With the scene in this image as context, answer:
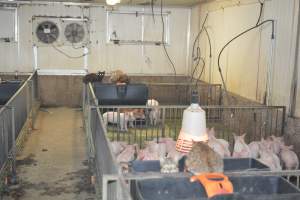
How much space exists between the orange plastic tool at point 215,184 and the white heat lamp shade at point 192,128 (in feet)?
1.42

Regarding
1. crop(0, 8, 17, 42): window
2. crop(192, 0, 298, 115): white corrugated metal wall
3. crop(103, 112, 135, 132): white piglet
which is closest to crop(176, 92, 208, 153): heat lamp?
crop(192, 0, 298, 115): white corrugated metal wall

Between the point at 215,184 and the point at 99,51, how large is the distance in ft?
26.6

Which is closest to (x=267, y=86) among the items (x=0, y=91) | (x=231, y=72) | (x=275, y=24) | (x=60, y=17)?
(x=275, y=24)

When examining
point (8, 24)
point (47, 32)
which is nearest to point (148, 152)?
point (47, 32)

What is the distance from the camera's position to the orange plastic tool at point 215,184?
189 centimetres

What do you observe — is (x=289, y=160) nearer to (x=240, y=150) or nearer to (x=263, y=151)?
(x=263, y=151)

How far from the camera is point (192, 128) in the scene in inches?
94.8

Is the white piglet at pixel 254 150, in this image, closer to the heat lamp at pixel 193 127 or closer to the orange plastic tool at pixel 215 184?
the heat lamp at pixel 193 127

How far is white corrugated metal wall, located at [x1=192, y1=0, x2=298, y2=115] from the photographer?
4.99 m

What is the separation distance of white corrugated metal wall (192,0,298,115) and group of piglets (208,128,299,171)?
3.48 feet

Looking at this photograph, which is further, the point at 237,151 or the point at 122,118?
the point at 122,118

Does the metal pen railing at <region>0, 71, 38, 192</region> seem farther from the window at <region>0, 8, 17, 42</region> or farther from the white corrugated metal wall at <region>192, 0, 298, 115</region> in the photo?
the white corrugated metal wall at <region>192, 0, 298, 115</region>

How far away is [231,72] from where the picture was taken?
273 inches

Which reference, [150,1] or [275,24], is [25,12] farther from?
[275,24]
